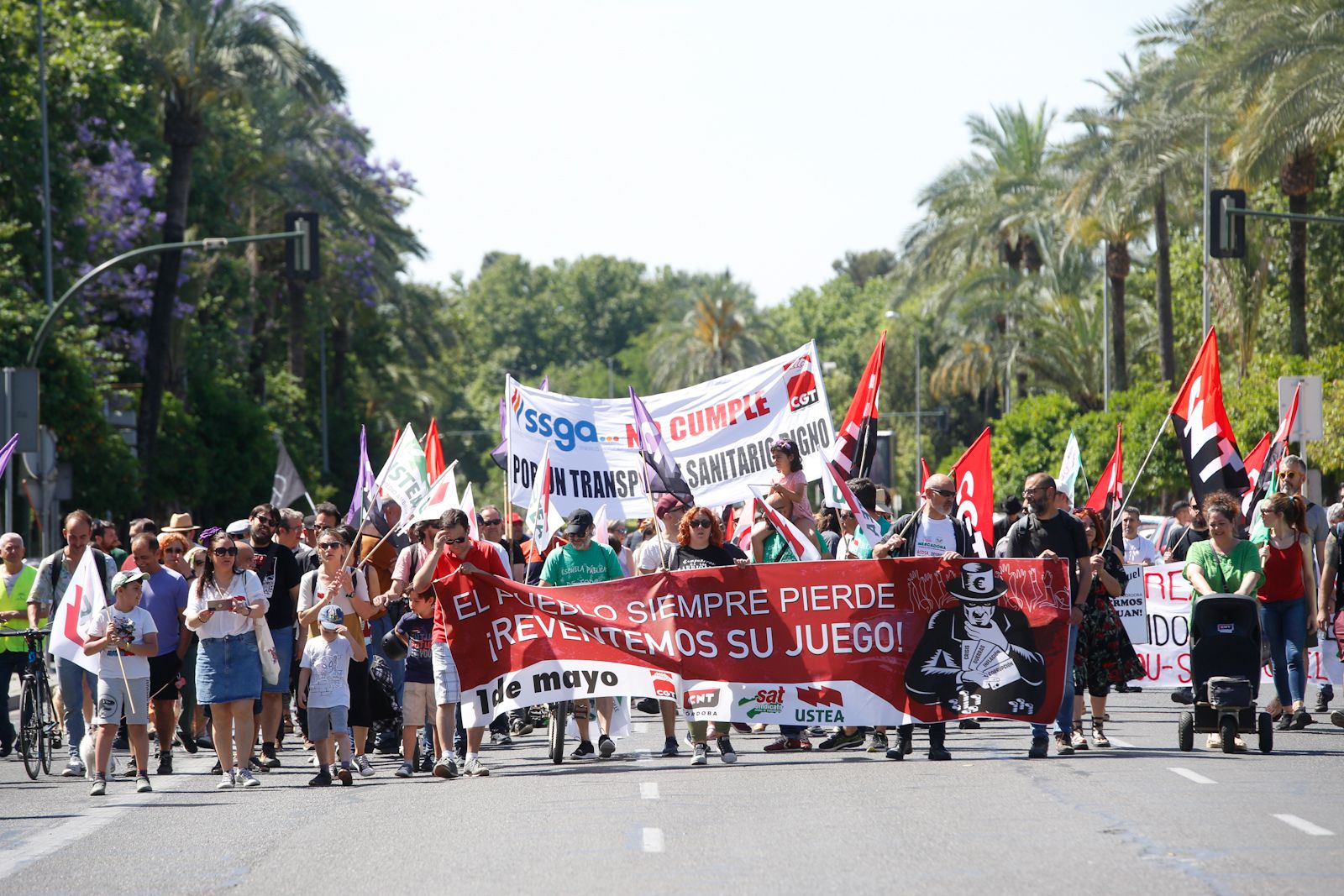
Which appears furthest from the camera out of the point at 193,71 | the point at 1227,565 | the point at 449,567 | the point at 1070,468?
the point at 193,71

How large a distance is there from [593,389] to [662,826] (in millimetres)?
109461

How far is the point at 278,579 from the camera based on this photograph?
1402 centimetres

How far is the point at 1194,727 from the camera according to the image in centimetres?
1262

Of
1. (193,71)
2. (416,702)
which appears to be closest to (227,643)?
(416,702)

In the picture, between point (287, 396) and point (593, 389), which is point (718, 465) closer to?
point (287, 396)

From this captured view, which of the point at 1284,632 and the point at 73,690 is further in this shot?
the point at 1284,632

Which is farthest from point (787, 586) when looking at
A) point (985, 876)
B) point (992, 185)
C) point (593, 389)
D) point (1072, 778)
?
point (593, 389)

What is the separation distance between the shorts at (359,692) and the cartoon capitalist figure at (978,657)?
3.75 meters

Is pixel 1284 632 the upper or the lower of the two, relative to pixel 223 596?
lower

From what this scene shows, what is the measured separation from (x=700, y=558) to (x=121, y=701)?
4.00m

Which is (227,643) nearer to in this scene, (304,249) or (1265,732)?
(1265,732)

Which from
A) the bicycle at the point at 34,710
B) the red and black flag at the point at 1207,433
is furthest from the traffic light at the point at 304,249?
the red and black flag at the point at 1207,433

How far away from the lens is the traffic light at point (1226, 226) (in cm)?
2553

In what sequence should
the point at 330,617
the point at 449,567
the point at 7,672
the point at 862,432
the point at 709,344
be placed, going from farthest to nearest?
the point at 709,344, the point at 862,432, the point at 7,672, the point at 449,567, the point at 330,617
